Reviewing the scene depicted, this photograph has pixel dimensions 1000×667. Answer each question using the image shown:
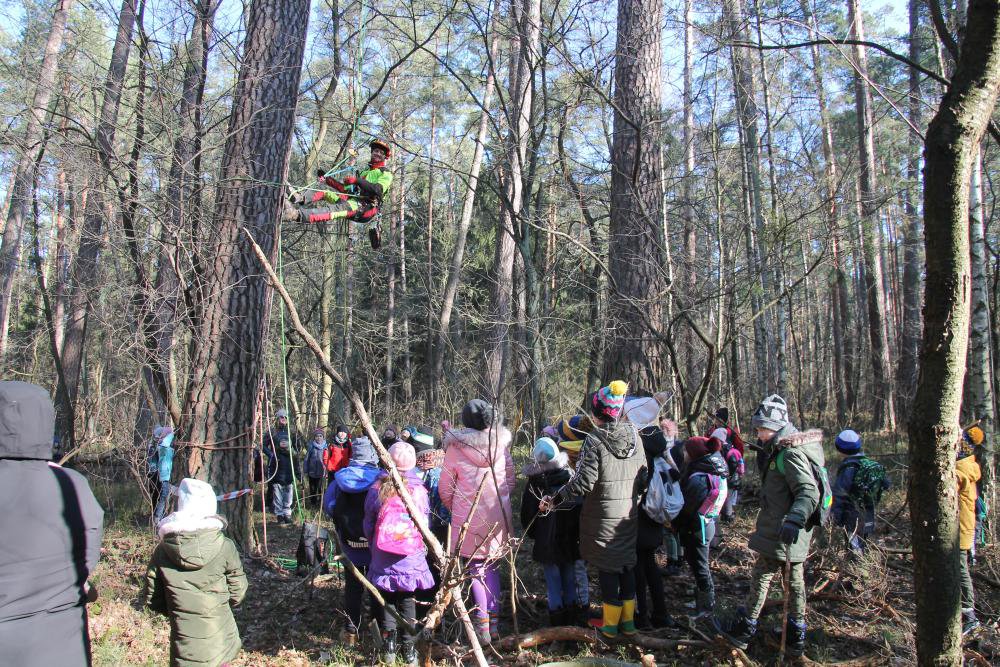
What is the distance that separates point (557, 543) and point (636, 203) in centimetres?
399

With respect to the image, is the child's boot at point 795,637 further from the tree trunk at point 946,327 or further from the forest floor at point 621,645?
the tree trunk at point 946,327

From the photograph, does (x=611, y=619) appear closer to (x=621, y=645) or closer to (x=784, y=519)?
(x=621, y=645)

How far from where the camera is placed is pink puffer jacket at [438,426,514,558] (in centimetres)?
461

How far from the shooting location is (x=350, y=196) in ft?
24.3

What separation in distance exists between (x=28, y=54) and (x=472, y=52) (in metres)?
9.81

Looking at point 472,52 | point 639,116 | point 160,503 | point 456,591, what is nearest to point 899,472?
point 639,116

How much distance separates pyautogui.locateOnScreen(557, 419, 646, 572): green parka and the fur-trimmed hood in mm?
557

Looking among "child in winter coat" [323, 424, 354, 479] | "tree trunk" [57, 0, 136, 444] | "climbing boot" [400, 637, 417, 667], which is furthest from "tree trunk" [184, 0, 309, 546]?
"climbing boot" [400, 637, 417, 667]

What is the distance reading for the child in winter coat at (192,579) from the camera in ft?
11.4

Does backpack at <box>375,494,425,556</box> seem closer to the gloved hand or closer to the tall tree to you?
the gloved hand

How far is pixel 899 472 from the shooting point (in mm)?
9703

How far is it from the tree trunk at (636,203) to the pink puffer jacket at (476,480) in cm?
292

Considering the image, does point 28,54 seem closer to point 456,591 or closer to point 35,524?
point 35,524

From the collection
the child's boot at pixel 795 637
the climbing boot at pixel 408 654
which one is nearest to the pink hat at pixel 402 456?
the climbing boot at pixel 408 654
